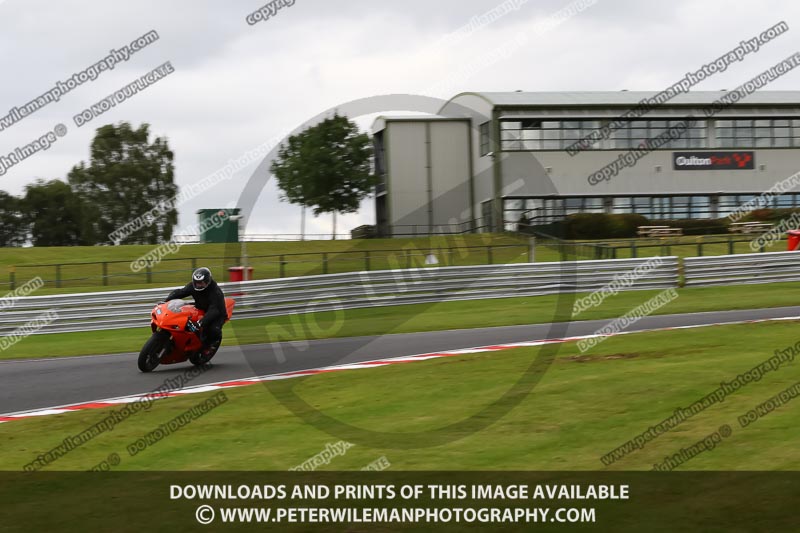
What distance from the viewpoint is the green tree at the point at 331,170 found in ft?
168

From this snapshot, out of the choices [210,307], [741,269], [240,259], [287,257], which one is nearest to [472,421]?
[210,307]

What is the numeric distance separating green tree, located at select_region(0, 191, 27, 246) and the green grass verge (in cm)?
6301

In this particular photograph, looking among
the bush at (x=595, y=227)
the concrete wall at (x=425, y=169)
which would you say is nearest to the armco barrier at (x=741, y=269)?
the bush at (x=595, y=227)

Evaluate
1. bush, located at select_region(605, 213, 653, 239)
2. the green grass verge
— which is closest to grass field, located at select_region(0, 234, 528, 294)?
bush, located at select_region(605, 213, 653, 239)

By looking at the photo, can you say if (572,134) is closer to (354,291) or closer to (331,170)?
(331,170)

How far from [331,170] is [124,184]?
2635cm

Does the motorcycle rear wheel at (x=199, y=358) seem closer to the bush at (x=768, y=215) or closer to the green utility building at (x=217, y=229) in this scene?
the bush at (x=768, y=215)

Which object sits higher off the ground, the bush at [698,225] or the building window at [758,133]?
the building window at [758,133]

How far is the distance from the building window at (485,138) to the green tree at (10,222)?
47249 millimetres

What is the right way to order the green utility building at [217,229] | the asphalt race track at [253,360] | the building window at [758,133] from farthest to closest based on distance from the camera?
the green utility building at [217,229]
the building window at [758,133]
the asphalt race track at [253,360]

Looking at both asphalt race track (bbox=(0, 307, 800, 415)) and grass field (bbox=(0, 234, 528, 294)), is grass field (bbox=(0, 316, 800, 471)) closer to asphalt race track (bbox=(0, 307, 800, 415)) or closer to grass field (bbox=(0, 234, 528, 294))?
asphalt race track (bbox=(0, 307, 800, 415))
